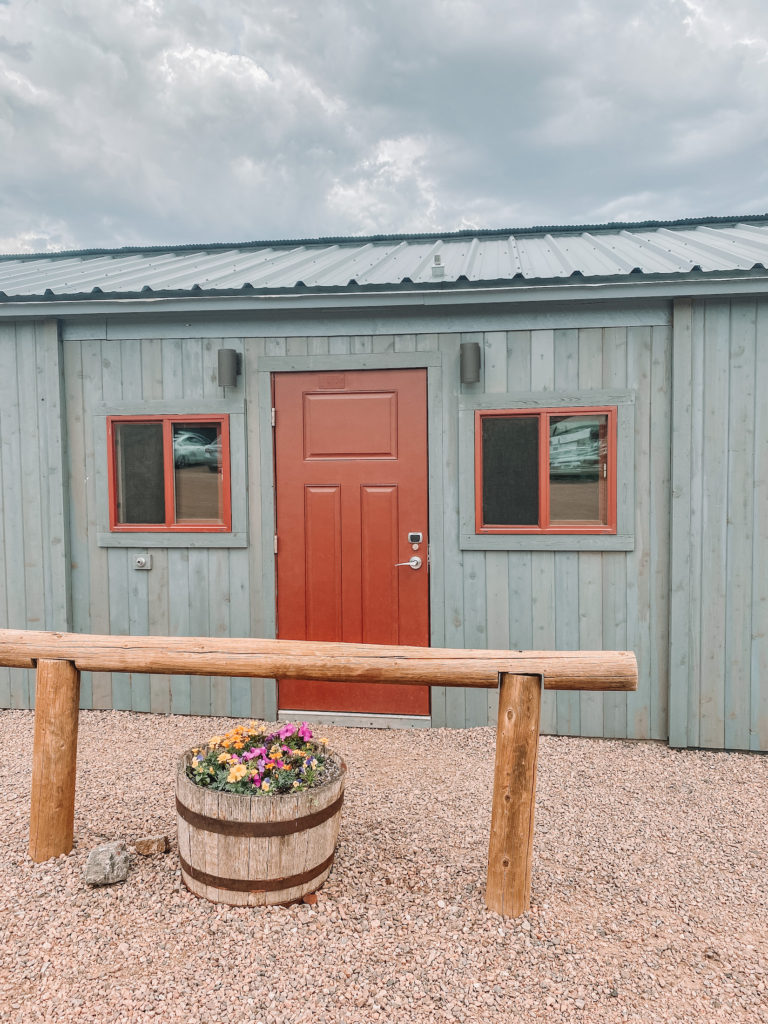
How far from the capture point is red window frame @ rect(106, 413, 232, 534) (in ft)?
13.5

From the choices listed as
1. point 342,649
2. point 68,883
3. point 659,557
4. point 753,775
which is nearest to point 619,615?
point 659,557

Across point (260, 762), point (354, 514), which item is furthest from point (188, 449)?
point (260, 762)

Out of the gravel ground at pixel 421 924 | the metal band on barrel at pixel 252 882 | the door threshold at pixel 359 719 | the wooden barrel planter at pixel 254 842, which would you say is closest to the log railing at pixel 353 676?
the gravel ground at pixel 421 924

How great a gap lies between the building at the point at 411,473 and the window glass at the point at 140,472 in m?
0.02

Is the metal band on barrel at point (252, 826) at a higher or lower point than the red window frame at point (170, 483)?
lower

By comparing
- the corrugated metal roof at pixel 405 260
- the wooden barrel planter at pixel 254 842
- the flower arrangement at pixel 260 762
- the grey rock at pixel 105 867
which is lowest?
the grey rock at pixel 105 867

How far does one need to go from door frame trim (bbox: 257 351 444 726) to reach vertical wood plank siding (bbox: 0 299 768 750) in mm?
20

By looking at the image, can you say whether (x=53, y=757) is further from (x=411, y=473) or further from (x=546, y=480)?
(x=546, y=480)

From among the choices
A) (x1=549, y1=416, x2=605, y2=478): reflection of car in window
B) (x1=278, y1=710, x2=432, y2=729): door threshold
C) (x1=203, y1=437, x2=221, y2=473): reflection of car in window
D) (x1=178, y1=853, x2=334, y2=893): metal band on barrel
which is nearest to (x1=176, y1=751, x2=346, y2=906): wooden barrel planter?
(x1=178, y1=853, x2=334, y2=893): metal band on barrel

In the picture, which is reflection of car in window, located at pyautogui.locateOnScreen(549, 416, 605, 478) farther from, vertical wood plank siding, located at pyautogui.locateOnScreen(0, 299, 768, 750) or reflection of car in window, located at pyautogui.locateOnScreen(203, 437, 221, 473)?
reflection of car in window, located at pyautogui.locateOnScreen(203, 437, 221, 473)

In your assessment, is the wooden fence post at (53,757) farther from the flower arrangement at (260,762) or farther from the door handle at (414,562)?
the door handle at (414,562)

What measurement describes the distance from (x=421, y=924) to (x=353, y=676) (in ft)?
2.86

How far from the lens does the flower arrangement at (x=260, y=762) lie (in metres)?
2.11

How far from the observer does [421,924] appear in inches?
81.2
